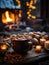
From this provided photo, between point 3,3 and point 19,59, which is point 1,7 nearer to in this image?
point 3,3

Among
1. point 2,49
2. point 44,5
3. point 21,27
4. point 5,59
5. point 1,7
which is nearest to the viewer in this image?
point 5,59

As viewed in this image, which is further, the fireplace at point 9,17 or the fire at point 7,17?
the fire at point 7,17

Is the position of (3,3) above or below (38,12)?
above

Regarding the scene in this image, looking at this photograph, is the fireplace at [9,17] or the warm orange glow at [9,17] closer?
the fireplace at [9,17]

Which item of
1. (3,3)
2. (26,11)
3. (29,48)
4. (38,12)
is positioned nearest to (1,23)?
(3,3)

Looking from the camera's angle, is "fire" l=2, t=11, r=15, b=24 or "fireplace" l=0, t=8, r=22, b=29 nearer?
"fireplace" l=0, t=8, r=22, b=29

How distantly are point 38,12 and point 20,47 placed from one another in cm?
633

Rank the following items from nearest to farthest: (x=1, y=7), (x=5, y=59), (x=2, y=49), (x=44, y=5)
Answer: (x=5, y=59), (x=2, y=49), (x=1, y=7), (x=44, y=5)

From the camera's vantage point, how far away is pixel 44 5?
27.7 ft

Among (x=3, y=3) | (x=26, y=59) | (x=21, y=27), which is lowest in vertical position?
(x=21, y=27)

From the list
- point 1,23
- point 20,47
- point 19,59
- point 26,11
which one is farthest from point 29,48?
point 26,11

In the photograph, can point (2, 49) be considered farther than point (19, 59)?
Yes

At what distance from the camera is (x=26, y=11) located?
8.58 m

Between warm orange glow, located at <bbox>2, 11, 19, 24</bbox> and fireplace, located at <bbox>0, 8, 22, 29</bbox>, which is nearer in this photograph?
fireplace, located at <bbox>0, 8, 22, 29</bbox>
